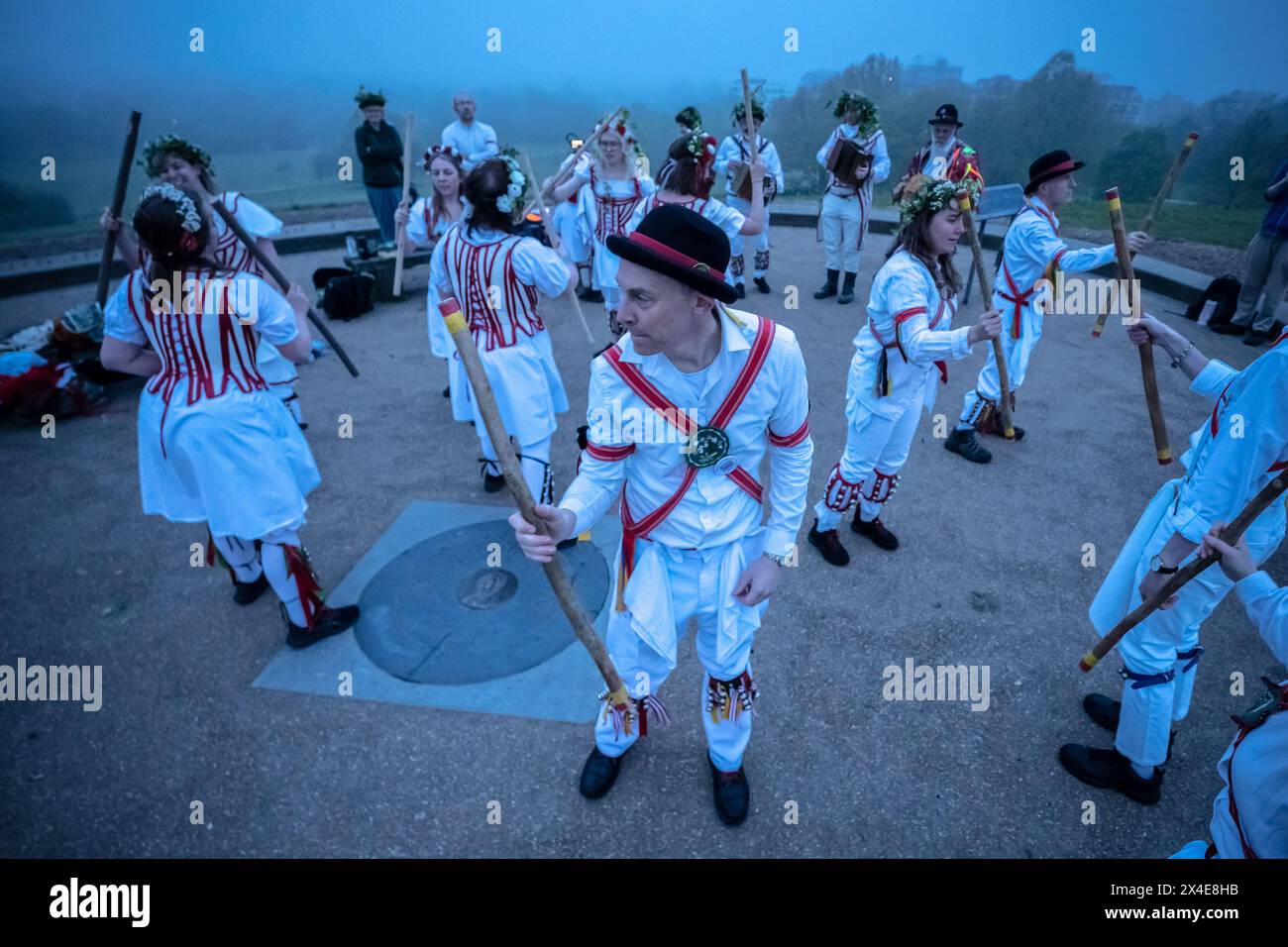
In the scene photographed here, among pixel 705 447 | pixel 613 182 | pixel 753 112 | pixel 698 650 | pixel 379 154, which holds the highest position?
pixel 753 112

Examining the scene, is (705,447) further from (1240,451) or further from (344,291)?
(344,291)

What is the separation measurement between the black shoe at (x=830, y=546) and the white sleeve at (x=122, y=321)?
4250 millimetres

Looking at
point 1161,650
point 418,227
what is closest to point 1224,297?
point 1161,650

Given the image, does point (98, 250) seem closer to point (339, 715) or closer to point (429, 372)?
point (429, 372)

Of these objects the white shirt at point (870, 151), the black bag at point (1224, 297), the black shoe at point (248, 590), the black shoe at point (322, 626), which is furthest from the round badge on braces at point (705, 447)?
the black bag at point (1224, 297)

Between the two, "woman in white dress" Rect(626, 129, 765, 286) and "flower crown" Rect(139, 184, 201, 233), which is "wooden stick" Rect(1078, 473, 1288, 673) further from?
"flower crown" Rect(139, 184, 201, 233)

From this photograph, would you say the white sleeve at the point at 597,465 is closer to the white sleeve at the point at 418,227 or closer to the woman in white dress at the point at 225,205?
the woman in white dress at the point at 225,205

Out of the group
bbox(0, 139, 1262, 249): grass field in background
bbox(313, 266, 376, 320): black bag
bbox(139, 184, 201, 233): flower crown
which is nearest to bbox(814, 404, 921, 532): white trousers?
bbox(139, 184, 201, 233): flower crown

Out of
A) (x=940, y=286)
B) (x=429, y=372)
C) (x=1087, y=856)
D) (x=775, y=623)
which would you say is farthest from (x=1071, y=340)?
(x=429, y=372)

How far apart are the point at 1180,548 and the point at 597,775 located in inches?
103

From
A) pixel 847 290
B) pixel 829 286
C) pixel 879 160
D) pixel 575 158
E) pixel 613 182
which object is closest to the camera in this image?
pixel 575 158

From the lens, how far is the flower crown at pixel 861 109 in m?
8.77

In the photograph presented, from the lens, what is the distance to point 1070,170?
499 centimetres

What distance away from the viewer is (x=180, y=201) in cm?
289
